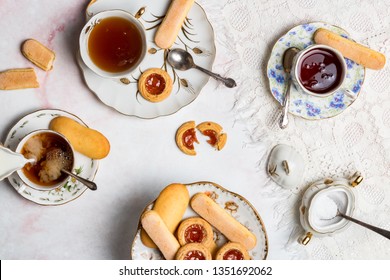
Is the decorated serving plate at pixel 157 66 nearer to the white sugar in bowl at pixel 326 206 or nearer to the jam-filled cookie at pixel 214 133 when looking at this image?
the jam-filled cookie at pixel 214 133

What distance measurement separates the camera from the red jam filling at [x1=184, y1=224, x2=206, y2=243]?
133 centimetres

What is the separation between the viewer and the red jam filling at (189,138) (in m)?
1.43

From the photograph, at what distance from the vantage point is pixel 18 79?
1382mm

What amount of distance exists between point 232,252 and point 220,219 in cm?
8

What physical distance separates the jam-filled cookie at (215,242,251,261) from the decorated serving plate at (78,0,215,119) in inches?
13.6

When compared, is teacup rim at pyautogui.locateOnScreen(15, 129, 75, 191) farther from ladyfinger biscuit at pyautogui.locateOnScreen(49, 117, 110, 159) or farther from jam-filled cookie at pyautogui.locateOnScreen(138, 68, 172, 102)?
jam-filled cookie at pyautogui.locateOnScreen(138, 68, 172, 102)

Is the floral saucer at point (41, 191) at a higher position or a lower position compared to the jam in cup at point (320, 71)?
lower

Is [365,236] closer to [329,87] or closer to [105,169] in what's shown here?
[329,87]

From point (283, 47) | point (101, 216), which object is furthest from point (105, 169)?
point (283, 47)

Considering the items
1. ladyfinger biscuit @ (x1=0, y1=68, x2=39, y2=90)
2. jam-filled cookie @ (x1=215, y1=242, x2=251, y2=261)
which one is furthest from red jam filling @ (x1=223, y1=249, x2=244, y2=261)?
ladyfinger biscuit @ (x1=0, y1=68, x2=39, y2=90)

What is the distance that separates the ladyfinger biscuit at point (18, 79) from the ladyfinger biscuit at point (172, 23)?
1.01 feet

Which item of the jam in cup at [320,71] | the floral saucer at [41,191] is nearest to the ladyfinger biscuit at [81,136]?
the floral saucer at [41,191]

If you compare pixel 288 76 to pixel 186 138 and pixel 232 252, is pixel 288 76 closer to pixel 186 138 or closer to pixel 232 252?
pixel 186 138
